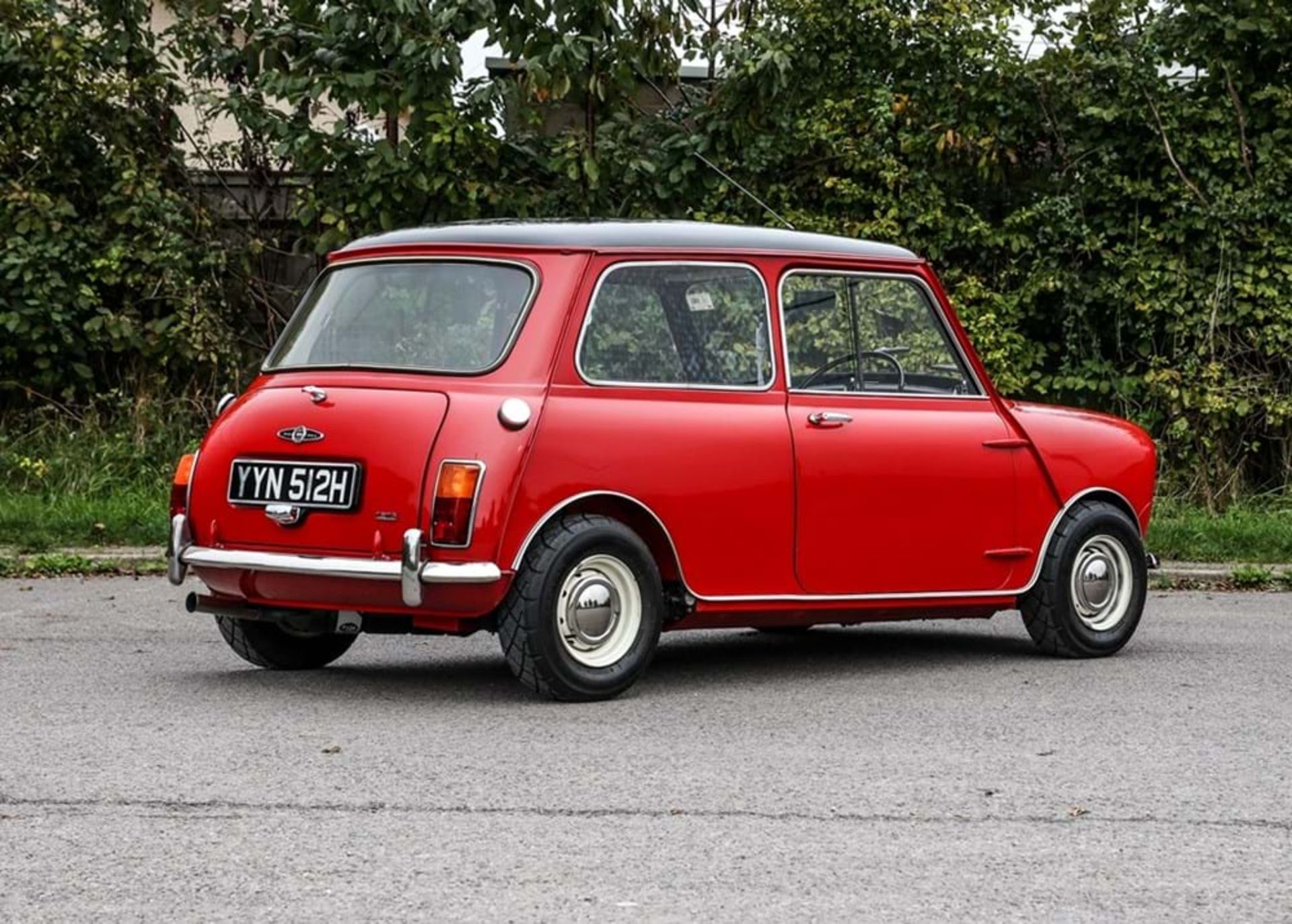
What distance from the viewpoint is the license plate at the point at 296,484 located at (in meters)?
8.06

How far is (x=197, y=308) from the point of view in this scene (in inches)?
637

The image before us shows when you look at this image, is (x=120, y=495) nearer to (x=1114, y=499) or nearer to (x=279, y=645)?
(x=279, y=645)

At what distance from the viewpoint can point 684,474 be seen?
8438mm

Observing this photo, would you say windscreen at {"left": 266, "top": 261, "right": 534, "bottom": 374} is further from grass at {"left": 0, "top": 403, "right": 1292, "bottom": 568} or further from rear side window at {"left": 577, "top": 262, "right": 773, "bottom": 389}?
grass at {"left": 0, "top": 403, "right": 1292, "bottom": 568}

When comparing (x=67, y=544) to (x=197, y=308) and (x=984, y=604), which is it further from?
(x=984, y=604)

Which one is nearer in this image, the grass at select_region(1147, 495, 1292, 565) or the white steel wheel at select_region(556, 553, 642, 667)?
the white steel wheel at select_region(556, 553, 642, 667)

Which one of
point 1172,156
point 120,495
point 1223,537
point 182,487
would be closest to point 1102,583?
point 182,487

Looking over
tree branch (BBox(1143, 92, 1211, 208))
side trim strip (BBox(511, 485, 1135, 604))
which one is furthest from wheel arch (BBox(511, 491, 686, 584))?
tree branch (BBox(1143, 92, 1211, 208))

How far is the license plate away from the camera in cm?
806

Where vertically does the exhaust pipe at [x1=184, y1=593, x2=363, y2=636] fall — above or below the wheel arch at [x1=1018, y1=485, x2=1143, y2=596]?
below

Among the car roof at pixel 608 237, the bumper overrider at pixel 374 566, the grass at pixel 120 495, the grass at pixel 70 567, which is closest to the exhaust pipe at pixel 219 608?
the bumper overrider at pixel 374 566

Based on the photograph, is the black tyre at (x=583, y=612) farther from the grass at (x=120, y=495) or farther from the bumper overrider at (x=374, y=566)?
the grass at (x=120, y=495)

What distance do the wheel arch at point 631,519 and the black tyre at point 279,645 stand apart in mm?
1347

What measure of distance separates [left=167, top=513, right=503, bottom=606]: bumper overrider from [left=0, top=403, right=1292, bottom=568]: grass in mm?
5552
